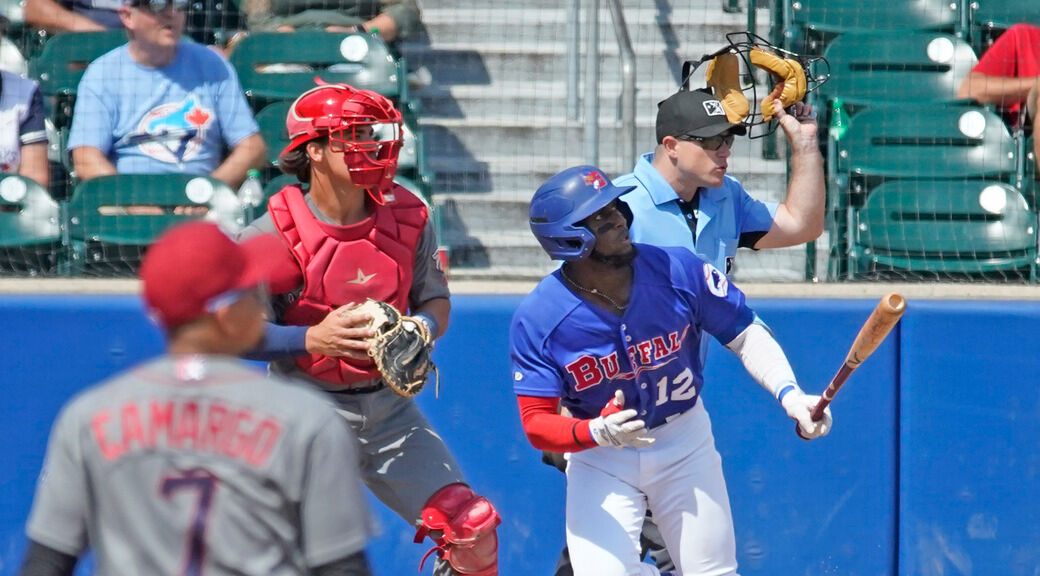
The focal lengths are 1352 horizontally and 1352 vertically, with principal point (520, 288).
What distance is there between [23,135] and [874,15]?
3832 millimetres

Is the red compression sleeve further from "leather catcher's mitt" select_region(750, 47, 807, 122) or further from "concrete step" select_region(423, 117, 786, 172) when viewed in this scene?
"concrete step" select_region(423, 117, 786, 172)

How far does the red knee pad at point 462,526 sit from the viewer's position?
13.0 feet

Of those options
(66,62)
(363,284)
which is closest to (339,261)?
(363,284)

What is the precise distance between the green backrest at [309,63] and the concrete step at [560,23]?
57 cm

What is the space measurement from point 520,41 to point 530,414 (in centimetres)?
309

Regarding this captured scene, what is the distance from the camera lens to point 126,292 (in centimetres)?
502

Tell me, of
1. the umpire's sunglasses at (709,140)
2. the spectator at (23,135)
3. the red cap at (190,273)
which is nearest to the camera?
the red cap at (190,273)

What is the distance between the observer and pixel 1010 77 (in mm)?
5828

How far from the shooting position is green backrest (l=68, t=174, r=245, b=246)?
5348mm

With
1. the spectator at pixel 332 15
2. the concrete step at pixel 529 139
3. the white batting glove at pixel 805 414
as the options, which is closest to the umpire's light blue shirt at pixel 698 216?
the white batting glove at pixel 805 414

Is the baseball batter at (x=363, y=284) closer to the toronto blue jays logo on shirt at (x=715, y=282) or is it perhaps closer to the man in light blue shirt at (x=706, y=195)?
the man in light blue shirt at (x=706, y=195)

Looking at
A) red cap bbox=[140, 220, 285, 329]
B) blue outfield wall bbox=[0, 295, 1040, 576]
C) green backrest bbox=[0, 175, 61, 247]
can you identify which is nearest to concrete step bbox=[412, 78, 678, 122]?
blue outfield wall bbox=[0, 295, 1040, 576]

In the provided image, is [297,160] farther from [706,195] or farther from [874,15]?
[874,15]

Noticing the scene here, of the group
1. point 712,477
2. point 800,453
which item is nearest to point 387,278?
point 712,477
